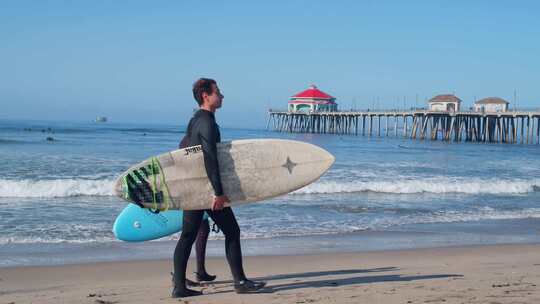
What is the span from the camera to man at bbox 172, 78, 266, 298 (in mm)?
4016

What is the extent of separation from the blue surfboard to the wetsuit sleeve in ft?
3.76

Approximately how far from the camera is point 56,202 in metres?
10.4

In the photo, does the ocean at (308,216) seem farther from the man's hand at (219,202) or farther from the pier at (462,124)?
the pier at (462,124)

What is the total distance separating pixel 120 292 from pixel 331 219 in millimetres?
5283

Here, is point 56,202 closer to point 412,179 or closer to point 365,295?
point 365,295

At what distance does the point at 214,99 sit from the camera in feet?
13.5

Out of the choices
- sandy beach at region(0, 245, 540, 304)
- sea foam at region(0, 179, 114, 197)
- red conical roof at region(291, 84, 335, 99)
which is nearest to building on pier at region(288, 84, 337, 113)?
red conical roof at region(291, 84, 335, 99)

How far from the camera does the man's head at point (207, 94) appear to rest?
410cm

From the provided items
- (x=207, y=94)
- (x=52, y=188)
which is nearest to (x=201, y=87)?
(x=207, y=94)

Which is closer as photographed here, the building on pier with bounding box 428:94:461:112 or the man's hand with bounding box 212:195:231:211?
the man's hand with bounding box 212:195:231:211

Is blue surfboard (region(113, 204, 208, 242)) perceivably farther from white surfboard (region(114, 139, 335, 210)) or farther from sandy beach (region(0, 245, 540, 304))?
white surfboard (region(114, 139, 335, 210))

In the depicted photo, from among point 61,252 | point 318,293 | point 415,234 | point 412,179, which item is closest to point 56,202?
point 61,252

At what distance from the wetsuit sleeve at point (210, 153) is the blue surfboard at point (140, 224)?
115cm

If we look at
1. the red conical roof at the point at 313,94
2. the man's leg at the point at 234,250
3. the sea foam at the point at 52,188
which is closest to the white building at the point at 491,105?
the red conical roof at the point at 313,94
